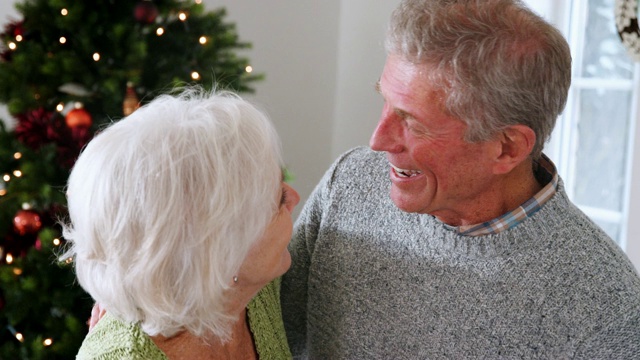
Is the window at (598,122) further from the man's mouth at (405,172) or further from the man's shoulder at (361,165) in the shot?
the man's mouth at (405,172)

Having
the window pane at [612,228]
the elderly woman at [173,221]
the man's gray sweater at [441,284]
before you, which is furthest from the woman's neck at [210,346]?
the window pane at [612,228]

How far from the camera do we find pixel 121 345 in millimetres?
1272

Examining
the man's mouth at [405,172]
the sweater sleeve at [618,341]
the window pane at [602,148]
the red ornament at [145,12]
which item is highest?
the red ornament at [145,12]

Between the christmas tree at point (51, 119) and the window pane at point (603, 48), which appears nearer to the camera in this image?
the christmas tree at point (51, 119)

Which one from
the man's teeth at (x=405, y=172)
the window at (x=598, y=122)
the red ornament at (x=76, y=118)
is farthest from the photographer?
the window at (x=598, y=122)

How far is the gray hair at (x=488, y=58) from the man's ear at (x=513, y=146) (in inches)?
0.7

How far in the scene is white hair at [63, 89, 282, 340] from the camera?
3.96 ft

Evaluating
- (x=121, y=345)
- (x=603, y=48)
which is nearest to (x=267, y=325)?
(x=121, y=345)

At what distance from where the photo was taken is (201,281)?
4.09 ft

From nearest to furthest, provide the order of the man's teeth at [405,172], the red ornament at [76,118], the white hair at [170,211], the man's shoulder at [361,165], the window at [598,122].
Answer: the white hair at [170,211], the man's teeth at [405,172], the man's shoulder at [361,165], the red ornament at [76,118], the window at [598,122]

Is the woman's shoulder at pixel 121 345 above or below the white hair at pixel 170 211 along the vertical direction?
below

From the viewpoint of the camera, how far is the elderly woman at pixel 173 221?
47.6 inches

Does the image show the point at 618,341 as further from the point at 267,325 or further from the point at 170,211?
the point at 170,211

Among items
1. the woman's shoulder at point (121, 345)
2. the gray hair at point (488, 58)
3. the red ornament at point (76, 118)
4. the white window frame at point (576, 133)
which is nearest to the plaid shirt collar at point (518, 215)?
the gray hair at point (488, 58)
